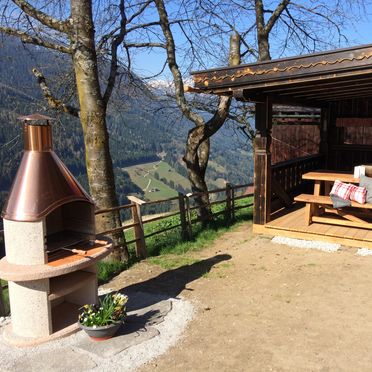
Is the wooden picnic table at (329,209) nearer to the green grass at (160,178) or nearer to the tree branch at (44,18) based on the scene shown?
the tree branch at (44,18)

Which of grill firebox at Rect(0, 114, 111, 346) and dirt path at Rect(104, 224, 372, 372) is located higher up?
grill firebox at Rect(0, 114, 111, 346)

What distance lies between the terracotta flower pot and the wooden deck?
4667 millimetres

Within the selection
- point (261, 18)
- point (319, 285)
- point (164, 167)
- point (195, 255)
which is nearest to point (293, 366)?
point (319, 285)

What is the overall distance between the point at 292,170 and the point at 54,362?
7877mm

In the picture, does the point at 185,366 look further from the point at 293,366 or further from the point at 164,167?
the point at 164,167

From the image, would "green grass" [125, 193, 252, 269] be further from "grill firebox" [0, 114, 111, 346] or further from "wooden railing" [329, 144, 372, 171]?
"wooden railing" [329, 144, 372, 171]

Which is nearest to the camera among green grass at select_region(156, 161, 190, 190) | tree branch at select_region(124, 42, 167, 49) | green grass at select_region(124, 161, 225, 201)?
tree branch at select_region(124, 42, 167, 49)

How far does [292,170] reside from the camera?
10.4 metres

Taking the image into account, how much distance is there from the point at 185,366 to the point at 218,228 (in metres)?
5.60

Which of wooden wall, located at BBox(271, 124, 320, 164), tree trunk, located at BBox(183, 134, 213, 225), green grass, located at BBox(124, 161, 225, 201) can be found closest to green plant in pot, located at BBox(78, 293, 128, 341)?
tree trunk, located at BBox(183, 134, 213, 225)

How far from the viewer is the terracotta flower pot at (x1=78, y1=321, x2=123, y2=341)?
419cm

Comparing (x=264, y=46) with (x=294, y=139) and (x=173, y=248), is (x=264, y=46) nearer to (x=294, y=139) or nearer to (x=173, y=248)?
(x=294, y=139)

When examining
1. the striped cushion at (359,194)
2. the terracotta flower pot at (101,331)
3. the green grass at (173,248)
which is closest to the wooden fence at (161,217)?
the green grass at (173,248)

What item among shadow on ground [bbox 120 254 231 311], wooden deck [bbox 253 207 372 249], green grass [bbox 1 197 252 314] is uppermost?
wooden deck [bbox 253 207 372 249]
